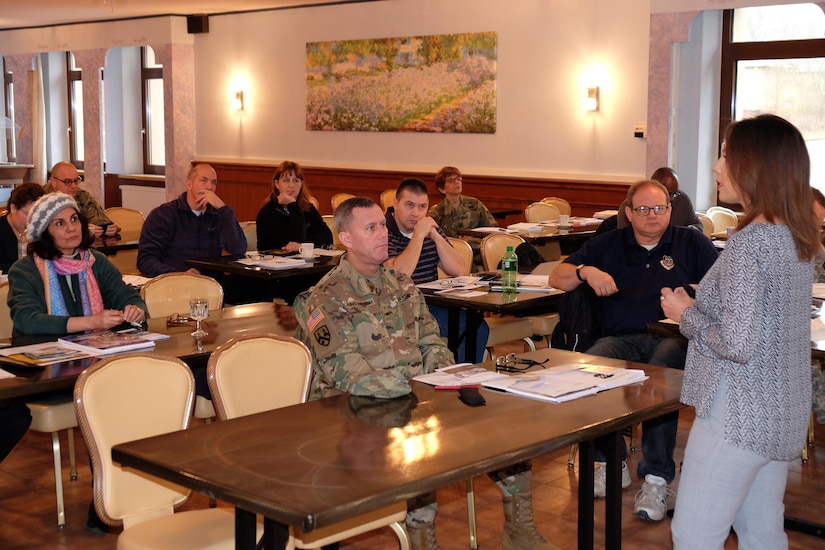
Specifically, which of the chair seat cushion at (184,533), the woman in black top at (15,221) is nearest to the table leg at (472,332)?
the chair seat cushion at (184,533)

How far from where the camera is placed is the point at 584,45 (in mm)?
10367

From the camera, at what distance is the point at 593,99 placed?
406 inches

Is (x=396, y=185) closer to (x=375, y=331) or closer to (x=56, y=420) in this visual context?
(x=56, y=420)

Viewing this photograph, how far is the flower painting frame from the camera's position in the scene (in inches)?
446

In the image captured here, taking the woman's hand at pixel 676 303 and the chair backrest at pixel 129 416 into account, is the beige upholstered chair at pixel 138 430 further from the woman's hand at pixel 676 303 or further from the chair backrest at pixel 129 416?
the woman's hand at pixel 676 303

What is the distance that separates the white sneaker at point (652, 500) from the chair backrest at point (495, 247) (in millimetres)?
2470

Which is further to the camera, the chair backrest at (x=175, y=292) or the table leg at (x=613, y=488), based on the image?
the chair backrest at (x=175, y=292)

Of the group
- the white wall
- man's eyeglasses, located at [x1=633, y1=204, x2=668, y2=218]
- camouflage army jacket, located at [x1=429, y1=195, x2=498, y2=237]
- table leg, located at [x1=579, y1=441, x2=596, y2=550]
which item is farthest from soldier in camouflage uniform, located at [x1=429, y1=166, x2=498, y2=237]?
table leg, located at [x1=579, y1=441, x2=596, y2=550]

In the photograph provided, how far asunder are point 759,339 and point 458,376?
41.7 inches

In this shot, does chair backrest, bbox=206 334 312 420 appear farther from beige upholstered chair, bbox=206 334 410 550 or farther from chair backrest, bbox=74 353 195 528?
chair backrest, bbox=74 353 195 528

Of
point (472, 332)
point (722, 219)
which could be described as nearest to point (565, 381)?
point (472, 332)

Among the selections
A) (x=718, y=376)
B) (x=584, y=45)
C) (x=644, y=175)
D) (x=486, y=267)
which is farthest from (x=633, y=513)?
(x=584, y=45)

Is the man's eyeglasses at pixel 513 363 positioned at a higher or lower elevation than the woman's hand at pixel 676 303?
lower

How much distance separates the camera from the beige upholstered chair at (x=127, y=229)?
8180 mm
